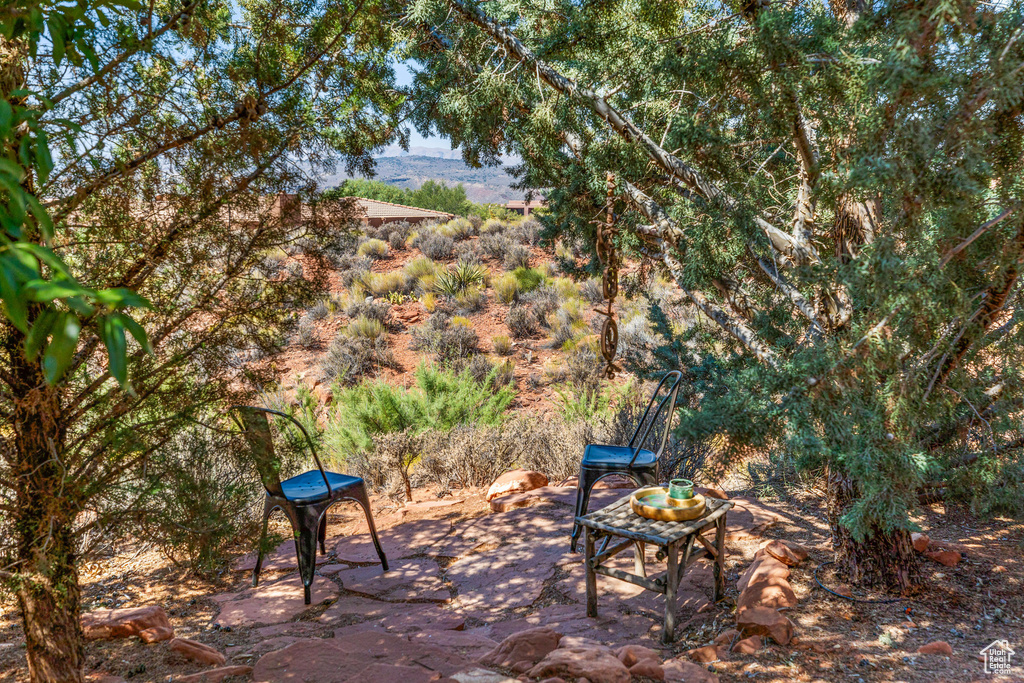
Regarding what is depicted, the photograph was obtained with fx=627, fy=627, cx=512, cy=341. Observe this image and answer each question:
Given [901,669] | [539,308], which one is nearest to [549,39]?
[901,669]

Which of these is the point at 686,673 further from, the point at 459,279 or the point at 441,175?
the point at 441,175

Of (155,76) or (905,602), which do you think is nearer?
(155,76)

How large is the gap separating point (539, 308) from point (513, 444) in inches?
296

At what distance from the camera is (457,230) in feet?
62.5

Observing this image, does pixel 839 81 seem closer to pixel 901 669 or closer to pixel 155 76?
pixel 901 669

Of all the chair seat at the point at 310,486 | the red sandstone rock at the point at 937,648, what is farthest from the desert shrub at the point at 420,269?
the red sandstone rock at the point at 937,648

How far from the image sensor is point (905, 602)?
3.05 m

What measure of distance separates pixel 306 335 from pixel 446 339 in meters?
3.22

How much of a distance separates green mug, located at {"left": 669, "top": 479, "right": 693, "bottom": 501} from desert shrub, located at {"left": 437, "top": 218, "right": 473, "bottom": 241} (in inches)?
630

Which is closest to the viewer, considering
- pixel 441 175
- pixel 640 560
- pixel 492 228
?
pixel 640 560

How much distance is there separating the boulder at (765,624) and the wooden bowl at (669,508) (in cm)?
48

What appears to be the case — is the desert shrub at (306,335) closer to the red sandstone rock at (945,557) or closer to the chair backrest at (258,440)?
the chair backrest at (258,440)

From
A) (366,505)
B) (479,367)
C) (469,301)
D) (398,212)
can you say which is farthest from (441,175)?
(366,505)

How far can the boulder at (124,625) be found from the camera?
2.89 metres
